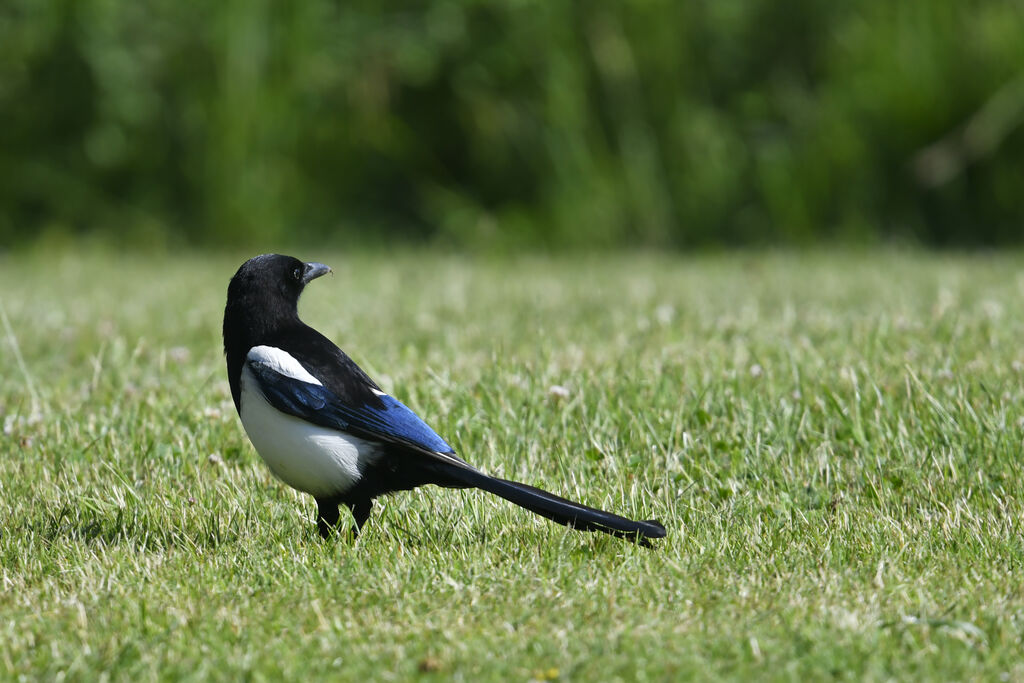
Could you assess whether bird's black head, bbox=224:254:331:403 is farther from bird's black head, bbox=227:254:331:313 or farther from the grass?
the grass

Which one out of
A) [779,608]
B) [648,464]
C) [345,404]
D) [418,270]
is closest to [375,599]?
[345,404]

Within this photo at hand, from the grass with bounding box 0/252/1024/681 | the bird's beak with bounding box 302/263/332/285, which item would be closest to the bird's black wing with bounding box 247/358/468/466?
the grass with bounding box 0/252/1024/681

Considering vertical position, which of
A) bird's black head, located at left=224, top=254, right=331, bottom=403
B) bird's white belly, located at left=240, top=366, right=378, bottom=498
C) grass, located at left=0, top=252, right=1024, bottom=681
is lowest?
grass, located at left=0, top=252, right=1024, bottom=681

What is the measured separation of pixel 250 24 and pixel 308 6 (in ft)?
1.57

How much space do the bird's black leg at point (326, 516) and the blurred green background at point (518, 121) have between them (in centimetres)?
701

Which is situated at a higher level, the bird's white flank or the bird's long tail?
the bird's white flank

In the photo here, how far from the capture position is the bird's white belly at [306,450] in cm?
318

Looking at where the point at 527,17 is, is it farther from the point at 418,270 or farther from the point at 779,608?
the point at 779,608

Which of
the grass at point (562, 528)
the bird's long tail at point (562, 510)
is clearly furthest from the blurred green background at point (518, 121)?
the bird's long tail at point (562, 510)

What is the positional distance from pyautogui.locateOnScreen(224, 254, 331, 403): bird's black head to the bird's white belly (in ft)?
0.44

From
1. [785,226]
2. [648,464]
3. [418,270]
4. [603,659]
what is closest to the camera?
[603,659]

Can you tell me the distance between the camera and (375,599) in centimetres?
287

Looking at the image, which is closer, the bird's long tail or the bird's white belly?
the bird's long tail

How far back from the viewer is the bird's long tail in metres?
3.02
